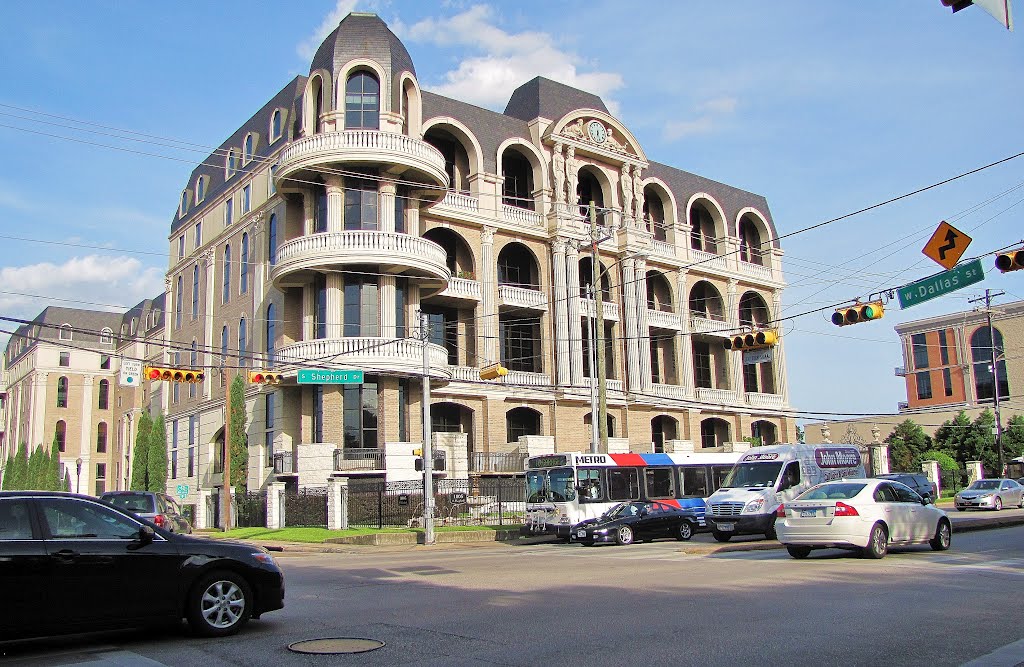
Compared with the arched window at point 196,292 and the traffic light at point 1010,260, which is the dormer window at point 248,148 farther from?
the traffic light at point 1010,260

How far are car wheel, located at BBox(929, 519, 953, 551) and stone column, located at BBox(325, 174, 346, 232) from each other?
26.7m

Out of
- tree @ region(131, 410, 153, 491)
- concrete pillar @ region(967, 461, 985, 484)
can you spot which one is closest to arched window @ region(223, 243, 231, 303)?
tree @ region(131, 410, 153, 491)

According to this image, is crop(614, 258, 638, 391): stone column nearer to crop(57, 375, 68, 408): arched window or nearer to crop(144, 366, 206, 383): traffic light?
crop(144, 366, 206, 383): traffic light

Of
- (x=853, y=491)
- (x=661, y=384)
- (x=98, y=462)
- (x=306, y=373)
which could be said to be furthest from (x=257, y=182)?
(x=98, y=462)

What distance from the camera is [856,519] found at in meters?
16.9

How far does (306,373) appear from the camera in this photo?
1314 inches

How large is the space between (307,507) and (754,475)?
18.3 meters

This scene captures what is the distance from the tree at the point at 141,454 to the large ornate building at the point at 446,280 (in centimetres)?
442

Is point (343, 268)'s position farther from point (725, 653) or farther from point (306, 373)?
point (725, 653)

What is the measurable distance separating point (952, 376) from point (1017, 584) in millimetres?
83307

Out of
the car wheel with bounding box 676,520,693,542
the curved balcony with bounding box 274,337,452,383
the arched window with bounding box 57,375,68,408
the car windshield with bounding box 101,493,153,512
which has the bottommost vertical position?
the car wheel with bounding box 676,520,693,542

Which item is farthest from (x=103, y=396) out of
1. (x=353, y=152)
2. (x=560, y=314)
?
(x=353, y=152)

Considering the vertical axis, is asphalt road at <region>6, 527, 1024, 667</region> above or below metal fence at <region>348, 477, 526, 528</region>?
below

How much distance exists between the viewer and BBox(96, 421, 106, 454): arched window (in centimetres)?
9844
